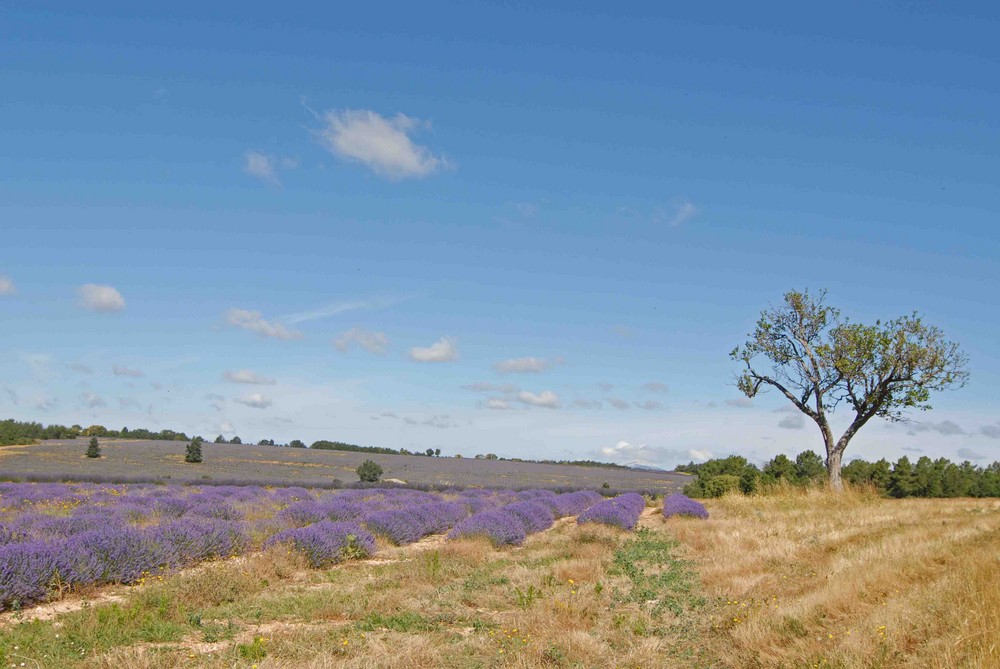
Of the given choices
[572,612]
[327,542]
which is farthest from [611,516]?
[572,612]

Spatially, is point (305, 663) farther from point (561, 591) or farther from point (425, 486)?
point (425, 486)

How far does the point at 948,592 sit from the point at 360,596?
22.2ft

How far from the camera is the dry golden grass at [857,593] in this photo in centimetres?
550

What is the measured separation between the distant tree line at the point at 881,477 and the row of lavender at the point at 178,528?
8382 mm

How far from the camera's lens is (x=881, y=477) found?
30.8 metres

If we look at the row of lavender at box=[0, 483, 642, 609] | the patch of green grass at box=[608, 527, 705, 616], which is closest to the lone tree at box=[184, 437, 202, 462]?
the row of lavender at box=[0, 483, 642, 609]

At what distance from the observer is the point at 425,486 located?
36.4m

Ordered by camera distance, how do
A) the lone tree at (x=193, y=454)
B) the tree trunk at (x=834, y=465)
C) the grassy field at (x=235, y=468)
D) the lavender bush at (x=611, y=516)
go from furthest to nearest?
the lone tree at (x=193, y=454) → the grassy field at (x=235, y=468) → the tree trunk at (x=834, y=465) → the lavender bush at (x=611, y=516)

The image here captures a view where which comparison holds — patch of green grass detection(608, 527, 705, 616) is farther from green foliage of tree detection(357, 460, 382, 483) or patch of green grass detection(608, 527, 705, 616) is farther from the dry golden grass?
green foliage of tree detection(357, 460, 382, 483)

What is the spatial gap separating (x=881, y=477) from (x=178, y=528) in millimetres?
29181

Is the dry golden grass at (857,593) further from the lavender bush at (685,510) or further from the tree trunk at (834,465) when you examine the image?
the tree trunk at (834,465)

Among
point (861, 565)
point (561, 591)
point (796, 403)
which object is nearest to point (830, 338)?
point (796, 403)

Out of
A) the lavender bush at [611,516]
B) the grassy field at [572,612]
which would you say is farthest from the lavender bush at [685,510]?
the grassy field at [572,612]

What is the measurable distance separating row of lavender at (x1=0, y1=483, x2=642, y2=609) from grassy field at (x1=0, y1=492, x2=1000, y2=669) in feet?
1.72
